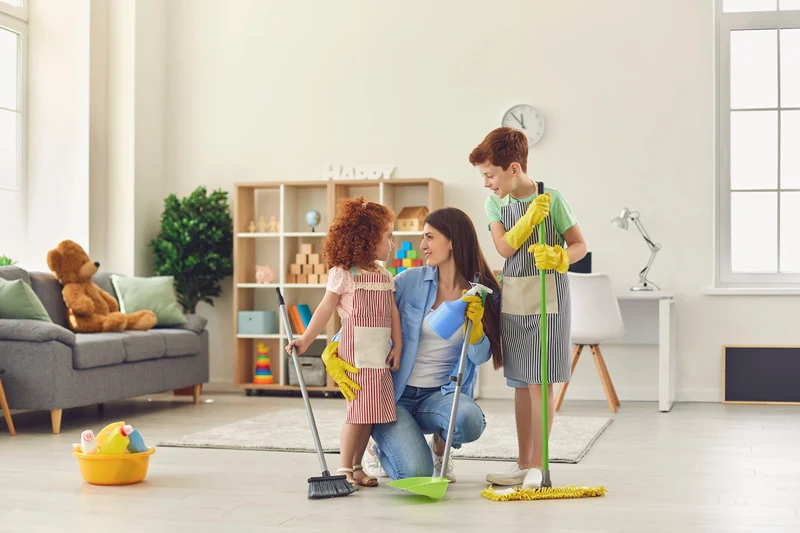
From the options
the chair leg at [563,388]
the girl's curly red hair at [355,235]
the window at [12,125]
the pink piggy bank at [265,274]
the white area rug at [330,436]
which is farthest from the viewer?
the pink piggy bank at [265,274]

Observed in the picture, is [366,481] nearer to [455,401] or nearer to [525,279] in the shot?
[455,401]

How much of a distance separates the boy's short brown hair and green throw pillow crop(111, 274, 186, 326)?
312 cm

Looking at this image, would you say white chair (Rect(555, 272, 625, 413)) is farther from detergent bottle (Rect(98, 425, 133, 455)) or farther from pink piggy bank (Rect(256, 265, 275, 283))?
detergent bottle (Rect(98, 425, 133, 455))

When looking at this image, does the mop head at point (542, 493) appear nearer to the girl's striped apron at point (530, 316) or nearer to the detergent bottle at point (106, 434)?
the girl's striped apron at point (530, 316)

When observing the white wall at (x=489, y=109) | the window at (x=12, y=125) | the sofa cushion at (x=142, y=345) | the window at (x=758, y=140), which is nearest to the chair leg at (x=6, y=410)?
the sofa cushion at (x=142, y=345)

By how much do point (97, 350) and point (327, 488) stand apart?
2.19 m

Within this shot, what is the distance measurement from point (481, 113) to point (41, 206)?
2.81 m

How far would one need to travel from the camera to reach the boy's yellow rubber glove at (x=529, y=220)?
3061mm

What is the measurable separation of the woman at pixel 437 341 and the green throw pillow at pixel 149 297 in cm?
279

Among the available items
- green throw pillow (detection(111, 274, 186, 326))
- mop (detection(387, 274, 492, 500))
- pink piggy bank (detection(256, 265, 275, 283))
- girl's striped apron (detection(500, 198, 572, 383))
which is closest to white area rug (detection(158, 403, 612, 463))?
girl's striped apron (detection(500, 198, 572, 383))

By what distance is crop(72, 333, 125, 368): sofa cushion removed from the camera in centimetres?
476

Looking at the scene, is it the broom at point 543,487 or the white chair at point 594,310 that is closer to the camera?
the broom at point 543,487

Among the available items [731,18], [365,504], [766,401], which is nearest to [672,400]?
[766,401]

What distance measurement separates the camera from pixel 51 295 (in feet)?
17.4
